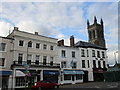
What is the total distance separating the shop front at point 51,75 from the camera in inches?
1200

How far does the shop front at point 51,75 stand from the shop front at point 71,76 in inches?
61.6

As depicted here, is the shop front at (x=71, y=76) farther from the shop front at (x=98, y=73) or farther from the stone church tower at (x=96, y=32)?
the stone church tower at (x=96, y=32)

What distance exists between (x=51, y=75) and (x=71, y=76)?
566 cm

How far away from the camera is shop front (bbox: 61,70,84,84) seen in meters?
33.6

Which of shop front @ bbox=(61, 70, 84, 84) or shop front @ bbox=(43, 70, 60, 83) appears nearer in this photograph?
shop front @ bbox=(43, 70, 60, 83)

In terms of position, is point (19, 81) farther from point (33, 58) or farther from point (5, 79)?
point (33, 58)

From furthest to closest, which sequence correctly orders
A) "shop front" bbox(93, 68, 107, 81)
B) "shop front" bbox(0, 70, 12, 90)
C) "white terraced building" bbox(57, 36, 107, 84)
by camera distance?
"shop front" bbox(93, 68, 107, 81) → "white terraced building" bbox(57, 36, 107, 84) → "shop front" bbox(0, 70, 12, 90)

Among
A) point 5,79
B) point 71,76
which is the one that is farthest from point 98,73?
point 5,79

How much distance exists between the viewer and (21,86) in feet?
89.0

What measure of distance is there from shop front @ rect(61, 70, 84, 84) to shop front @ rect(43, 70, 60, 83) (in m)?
1.56

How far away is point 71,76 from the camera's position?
35.2 meters

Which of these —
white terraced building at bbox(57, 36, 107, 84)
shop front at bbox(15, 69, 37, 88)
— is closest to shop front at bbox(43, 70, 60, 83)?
white terraced building at bbox(57, 36, 107, 84)

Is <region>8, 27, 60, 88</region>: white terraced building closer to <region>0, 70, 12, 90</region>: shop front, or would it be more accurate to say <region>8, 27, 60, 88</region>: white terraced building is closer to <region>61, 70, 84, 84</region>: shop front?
<region>0, 70, 12, 90</region>: shop front

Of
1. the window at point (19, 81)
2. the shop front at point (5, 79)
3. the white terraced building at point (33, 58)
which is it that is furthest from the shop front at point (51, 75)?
the shop front at point (5, 79)
